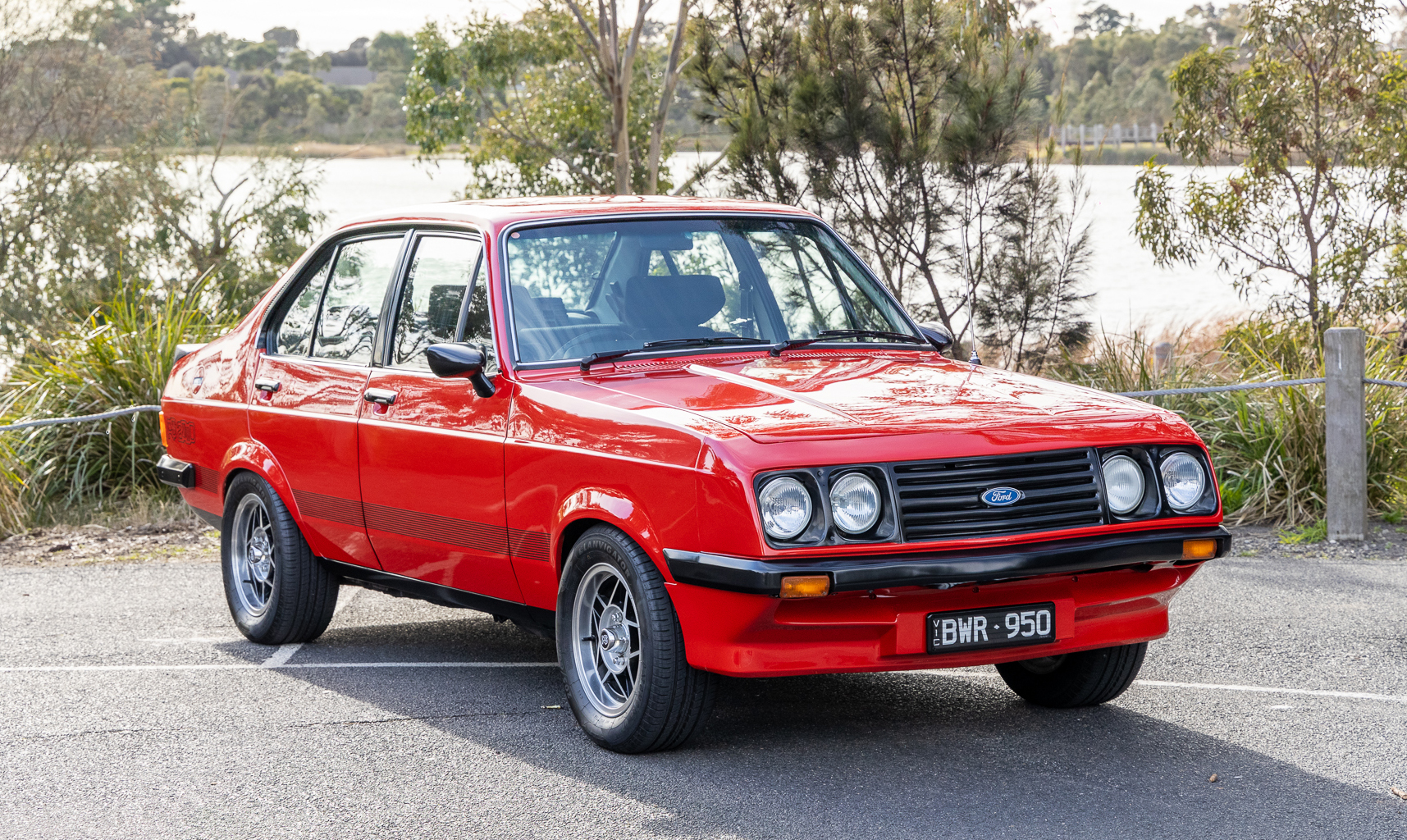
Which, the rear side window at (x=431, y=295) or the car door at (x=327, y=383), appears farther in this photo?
the car door at (x=327, y=383)

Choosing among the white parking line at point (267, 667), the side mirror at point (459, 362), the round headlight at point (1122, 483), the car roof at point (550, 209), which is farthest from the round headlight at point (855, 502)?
the white parking line at point (267, 667)

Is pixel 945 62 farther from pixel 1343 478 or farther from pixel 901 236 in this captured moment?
pixel 1343 478

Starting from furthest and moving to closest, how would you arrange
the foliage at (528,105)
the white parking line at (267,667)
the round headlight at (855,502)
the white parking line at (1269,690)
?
the foliage at (528,105), the white parking line at (267,667), the white parking line at (1269,690), the round headlight at (855,502)

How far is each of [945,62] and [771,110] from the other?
1.35 m

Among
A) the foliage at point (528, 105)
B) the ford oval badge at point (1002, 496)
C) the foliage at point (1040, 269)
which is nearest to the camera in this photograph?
the ford oval badge at point (1002, 496)

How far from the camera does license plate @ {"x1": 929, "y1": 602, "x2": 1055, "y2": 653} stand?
455cm

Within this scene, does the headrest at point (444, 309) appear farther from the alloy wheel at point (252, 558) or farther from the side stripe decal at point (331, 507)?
the alloy wheel at point (252, 558)

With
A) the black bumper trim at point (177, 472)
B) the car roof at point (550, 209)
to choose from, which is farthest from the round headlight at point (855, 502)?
the black bumper trim at point (177, 472)

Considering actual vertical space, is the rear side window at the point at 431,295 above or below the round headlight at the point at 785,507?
above

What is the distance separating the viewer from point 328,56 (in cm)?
4453

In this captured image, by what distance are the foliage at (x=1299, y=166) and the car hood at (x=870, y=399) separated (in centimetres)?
776

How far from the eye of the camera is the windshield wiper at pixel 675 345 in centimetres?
540

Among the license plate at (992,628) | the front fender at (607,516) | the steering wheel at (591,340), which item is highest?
the steering wheel at (591,340)

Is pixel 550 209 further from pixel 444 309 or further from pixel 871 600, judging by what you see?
pixel 871 600
